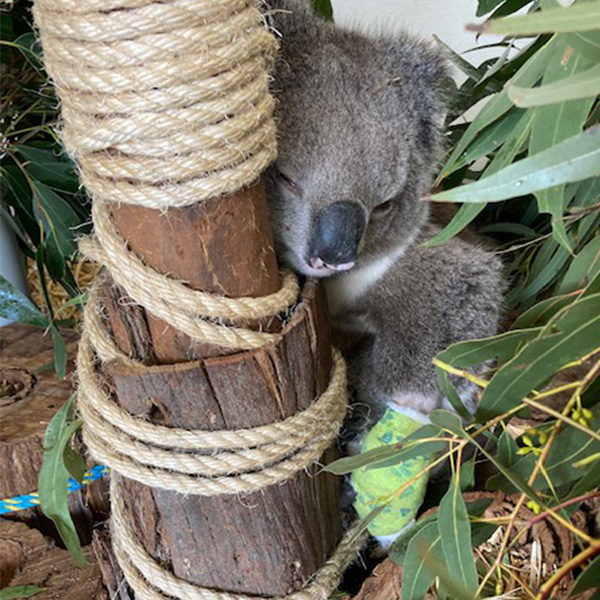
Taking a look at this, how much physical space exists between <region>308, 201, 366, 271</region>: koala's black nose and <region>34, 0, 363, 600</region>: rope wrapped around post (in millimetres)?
65

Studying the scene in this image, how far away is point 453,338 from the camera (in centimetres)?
137

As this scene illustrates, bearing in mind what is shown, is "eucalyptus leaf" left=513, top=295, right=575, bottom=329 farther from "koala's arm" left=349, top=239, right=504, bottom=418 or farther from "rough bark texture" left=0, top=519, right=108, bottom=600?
"rough bark texture" left=0, top=519, right=108, bottom=600

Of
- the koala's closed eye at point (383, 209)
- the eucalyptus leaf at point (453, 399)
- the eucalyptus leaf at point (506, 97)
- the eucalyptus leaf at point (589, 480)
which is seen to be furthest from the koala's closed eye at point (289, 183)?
the eucalyptus leaf at point (589, 480)

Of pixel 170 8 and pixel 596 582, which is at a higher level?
pixel 170 8

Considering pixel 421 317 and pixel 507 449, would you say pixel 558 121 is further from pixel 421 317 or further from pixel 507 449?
pixel 421 317

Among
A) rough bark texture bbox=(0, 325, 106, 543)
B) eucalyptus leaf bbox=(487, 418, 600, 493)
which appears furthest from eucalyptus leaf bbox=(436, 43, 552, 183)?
rough bark texture bbox=(0, 325, 106, 543)

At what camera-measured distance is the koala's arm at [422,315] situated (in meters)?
1.35

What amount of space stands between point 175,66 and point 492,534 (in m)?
0.73

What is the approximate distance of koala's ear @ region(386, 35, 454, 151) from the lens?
1294mm

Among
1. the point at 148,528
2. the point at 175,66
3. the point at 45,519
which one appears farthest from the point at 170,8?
the point at 45,519

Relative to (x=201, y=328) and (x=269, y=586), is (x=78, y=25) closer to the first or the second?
Result: (x=201, y=328)

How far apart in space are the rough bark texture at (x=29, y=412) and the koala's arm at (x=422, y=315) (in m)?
0.63

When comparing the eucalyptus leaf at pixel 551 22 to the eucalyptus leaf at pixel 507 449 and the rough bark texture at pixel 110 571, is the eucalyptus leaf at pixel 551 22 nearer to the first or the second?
the eucalyptus leaf at pixel 507 449

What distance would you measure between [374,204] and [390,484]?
0.43 meters
